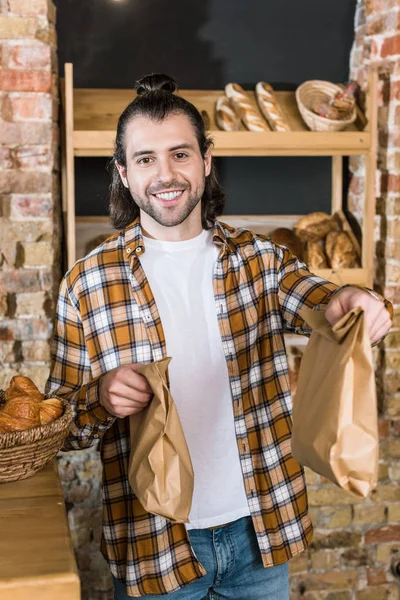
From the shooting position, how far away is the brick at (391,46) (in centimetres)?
260

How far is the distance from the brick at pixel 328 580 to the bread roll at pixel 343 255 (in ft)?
3.73

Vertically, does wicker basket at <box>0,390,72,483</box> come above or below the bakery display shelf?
below

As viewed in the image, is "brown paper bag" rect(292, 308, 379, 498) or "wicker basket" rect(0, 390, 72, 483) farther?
"wicker basket" rect(0, 390, 72, 483)

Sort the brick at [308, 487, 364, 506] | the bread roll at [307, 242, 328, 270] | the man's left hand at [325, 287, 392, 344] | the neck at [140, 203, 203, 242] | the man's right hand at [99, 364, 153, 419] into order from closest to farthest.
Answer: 1. the man's left hand at [325, 287, 392, 344]
2. the man's right hand at [99, 364, 153, 419]
3. the neck at [140, 203, 203, 242]
4. the bread roll at [307, 242, 328, 270]
5. the brick at [308, 487, 364, 506]

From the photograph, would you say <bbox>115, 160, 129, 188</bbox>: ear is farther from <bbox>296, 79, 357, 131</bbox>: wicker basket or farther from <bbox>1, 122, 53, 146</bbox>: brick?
<bbox>296, 79, 357, 131</bbox>: wicker basket

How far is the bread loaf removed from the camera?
259cm

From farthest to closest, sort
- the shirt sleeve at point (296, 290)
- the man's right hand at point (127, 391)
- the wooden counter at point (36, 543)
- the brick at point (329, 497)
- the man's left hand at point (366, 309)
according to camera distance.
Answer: the brick at point (329, 497) < the shirt sleeve at point (296, 290) < the man's right hand at point (127, 391) < the man's left hand at point (366, 309) < the wooden counter at point (36, 543)

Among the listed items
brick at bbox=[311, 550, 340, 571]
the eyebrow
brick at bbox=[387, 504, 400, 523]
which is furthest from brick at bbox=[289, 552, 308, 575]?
the eyebrow

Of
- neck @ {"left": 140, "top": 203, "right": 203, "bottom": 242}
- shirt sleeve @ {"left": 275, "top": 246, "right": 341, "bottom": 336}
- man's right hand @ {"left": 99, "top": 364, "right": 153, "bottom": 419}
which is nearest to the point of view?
man's right hand @ {"left": 99, "top": 364, "right": 153, "bottom": 419}

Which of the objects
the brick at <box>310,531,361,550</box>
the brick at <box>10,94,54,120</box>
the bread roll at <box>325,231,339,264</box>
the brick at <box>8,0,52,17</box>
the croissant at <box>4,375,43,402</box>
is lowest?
the brick at <box>310,531,361,550</box>

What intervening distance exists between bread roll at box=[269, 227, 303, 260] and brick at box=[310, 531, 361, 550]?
1.03 metres

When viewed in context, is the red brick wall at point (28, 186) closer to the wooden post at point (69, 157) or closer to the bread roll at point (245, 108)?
the wooden post at point (69, 157)

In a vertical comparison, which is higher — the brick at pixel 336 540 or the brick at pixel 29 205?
the brick at pixel 29 205

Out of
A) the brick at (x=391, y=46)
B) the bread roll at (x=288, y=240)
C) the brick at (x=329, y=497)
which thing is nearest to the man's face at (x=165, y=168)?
the bread roll at (x=288, y=240)
